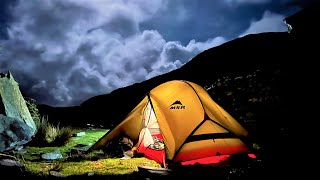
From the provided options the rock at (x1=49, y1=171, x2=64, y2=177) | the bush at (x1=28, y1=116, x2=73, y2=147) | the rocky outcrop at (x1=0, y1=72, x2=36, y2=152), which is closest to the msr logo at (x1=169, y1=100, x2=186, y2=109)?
the rock at (x1=49, y1=171, x2=64, y2=177)

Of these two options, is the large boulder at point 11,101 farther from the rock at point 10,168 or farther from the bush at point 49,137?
the rock at point 10,168

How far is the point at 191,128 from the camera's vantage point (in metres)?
7.47

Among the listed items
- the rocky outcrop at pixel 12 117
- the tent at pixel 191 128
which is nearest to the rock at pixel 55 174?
the tent at pixel 191 128

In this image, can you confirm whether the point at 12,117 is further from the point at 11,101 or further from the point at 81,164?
the point at 81,164

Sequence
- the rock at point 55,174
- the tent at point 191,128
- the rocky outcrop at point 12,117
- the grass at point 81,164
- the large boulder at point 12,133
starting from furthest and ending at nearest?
the rocky outcrop at point 12,117, the large boulder at point 12,133, the tent at point 191,128, the grass at point 81,164, the rock at point 55,174

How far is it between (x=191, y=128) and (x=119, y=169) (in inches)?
85.2

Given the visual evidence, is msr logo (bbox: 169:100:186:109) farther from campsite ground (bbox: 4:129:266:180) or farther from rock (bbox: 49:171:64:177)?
rock (bbox: 49:171:64:177)

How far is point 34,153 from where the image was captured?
365 inches

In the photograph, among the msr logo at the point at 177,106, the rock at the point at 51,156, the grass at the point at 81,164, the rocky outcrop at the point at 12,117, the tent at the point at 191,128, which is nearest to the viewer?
the grass at the point at 81,164

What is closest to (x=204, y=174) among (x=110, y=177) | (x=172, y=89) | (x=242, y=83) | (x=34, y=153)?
(x=110, y=177)

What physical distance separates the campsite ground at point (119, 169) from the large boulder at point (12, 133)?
1492mm

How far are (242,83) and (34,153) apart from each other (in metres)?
9.00

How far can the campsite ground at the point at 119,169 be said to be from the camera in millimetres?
6172

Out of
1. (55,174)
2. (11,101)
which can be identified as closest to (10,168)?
(55,174)
